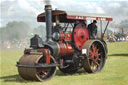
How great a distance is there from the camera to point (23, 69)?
25.0ft

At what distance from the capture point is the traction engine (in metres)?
7.67

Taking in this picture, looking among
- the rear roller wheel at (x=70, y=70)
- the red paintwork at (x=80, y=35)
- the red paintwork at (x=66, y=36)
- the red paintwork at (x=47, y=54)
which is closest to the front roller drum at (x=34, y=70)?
the red paintwork at (x=47, y=54)

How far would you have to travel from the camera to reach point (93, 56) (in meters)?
9.26

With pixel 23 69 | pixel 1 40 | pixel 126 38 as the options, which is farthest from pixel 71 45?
pixel 1 40

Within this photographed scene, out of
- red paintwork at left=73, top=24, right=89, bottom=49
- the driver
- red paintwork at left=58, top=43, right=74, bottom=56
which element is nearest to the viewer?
red paintwork at left=58, top=43, right=74, bottom=56

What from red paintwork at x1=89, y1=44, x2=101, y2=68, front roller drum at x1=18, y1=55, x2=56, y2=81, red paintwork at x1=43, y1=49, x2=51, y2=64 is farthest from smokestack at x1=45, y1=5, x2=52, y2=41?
red paintwork at x1=89, y1=44, x2=101, y2=68

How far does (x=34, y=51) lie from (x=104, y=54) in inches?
119

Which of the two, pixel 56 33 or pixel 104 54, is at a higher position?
pixel 56 33

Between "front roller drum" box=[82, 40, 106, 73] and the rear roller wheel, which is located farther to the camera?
the rear roller wheel

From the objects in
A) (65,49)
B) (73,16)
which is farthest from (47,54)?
(73,16)

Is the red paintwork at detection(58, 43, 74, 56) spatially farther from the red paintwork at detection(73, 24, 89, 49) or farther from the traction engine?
the red paintwork at detection(73, 24, 89, 49)

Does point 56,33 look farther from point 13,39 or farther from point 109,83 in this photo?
point 13,39

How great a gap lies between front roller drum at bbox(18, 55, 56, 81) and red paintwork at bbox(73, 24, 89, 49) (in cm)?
152

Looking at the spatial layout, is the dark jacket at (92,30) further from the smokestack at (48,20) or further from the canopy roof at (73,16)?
the smokestack at (48,20)
